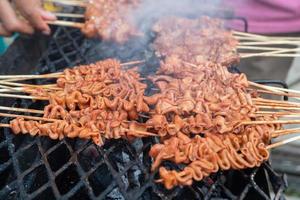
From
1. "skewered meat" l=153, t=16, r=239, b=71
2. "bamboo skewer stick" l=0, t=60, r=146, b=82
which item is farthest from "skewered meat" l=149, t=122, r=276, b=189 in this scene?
"bamboo skewer stick" l=0, t=60, r=146, b=82

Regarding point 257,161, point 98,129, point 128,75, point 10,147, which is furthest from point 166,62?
point 10,147

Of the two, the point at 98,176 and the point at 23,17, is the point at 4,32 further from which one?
the point at 98,176

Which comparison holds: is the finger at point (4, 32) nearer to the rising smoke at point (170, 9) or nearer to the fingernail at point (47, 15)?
the fingernail at point (47, 15)

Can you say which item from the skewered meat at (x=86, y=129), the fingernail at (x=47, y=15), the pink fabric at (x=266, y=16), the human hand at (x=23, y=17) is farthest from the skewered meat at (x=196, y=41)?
the human hand at (x=23, y=17)

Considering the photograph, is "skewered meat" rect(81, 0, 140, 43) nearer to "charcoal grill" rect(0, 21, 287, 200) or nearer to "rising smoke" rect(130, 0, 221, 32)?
"rising smoke" rect(130, 0, 221, 32)

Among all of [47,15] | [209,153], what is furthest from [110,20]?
[209,153]

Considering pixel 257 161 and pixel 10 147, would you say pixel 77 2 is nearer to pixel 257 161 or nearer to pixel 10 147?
pixel 10 147
